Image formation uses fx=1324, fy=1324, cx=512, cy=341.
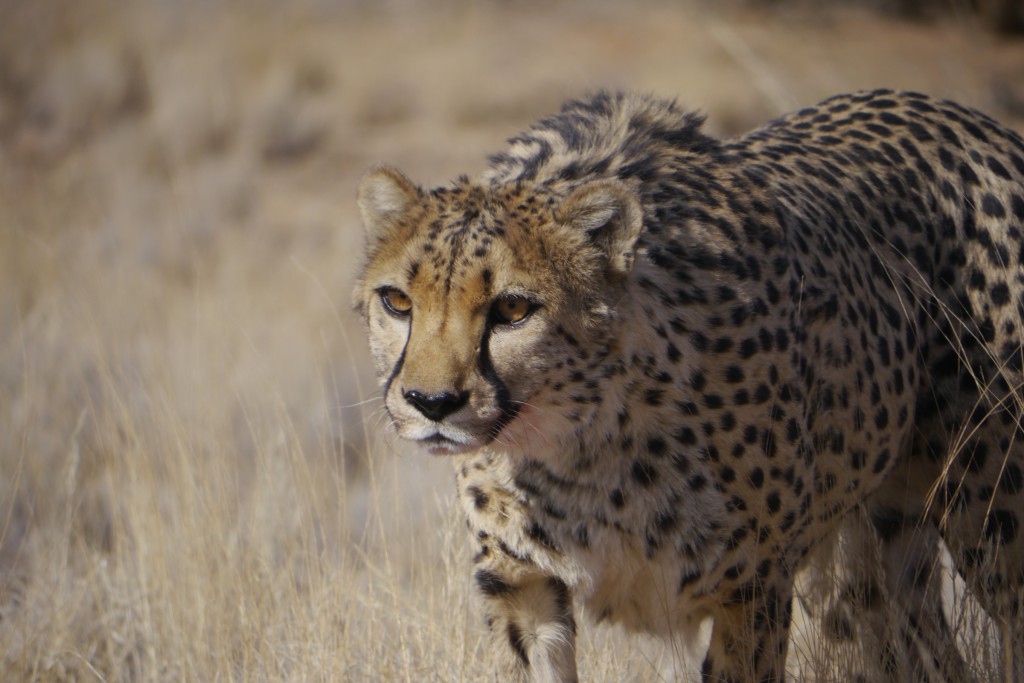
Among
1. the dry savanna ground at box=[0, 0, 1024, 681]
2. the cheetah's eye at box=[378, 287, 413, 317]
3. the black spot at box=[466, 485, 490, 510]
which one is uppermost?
the cheetah's eye at box=[378, 287, 413, 317]

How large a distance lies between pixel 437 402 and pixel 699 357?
2.11 ft

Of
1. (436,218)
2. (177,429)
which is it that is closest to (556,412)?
(436,218)

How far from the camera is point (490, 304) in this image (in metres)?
2.55

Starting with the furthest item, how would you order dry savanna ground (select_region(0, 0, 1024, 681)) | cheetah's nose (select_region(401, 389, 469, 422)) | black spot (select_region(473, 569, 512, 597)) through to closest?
dry savanna ground (select_region(0, 0, 1024, 681)), black spot (select_region(473, 569, 512, 597)), cheetah's nose (select_region(401, 389, 469, 422))

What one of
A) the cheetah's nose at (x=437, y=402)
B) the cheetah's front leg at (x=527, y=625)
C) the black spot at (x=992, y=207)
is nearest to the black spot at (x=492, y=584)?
the cheetah's front leg at (x=527, y=625)

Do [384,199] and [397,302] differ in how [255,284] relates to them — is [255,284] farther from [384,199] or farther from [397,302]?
[397,302]

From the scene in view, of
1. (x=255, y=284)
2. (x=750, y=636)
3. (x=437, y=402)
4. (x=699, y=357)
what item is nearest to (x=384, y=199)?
(x=437, y=402)

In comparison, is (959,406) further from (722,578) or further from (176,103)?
(176,103)

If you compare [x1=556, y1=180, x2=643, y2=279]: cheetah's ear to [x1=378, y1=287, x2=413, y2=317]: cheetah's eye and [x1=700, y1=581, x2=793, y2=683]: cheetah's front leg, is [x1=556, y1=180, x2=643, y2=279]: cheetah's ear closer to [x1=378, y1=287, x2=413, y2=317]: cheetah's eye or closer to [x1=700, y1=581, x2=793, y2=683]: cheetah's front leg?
[x1=378, y1=287, x2=413, y2=317]: cheetah's eye

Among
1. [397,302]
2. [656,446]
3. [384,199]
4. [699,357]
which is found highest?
[384,199]

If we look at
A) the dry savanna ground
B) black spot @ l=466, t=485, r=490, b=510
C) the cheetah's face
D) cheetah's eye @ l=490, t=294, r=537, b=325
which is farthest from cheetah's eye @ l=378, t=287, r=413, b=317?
the dry savanna ground

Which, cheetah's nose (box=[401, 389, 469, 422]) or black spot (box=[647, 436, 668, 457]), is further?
black spot (box=[647, 436, 668, 457])

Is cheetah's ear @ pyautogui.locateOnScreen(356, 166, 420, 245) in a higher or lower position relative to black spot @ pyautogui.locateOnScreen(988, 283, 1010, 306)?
higher

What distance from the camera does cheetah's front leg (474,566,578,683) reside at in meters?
2.88
